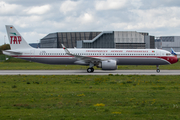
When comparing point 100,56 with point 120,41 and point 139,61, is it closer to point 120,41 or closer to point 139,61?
point 139,61

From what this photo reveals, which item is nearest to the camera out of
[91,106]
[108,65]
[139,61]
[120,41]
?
[91,106]

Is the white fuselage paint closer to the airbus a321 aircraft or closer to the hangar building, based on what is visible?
the airbus a321 aircraft

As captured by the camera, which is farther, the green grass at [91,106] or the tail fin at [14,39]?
the tail fin at [14,39]

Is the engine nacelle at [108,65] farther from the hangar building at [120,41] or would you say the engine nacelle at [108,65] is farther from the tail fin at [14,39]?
the hangar building at [120,41]

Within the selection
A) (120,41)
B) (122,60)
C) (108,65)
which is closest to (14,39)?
(108,65)

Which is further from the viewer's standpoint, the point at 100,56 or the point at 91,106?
the point at 100,56

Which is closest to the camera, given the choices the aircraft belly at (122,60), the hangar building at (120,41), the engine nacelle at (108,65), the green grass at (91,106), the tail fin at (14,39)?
the green grass at (91,106)

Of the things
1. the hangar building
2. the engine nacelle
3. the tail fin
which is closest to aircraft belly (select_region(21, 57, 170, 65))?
the engine nacelle

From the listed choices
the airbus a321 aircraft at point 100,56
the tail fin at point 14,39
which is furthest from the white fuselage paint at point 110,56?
the tail fin at point 14,39

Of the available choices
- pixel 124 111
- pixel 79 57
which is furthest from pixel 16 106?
pixel 79 57

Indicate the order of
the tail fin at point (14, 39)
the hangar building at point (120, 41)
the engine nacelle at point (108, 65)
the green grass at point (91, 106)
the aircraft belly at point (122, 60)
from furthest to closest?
the hangar building at point (120, 41) → the tail fin at point (14, 39) → the aircraft belly at point (122, 60) → the engine nacelle at point (108, 65) → the green grass at point (91, 106)

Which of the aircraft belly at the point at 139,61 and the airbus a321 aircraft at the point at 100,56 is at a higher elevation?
the airbus a321 aircraft at the point at 100,56

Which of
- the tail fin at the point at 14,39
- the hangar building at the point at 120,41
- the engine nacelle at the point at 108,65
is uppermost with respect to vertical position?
the hangar building at the point at 120,41

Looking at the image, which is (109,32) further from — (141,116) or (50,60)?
(141,116)
